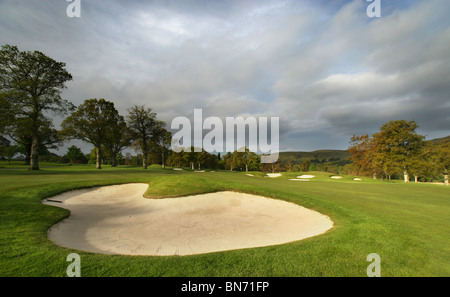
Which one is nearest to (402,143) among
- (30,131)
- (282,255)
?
(282,255)

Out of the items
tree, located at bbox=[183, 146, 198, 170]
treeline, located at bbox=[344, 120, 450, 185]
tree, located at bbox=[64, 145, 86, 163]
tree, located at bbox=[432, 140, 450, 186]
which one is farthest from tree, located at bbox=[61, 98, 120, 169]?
tree, located at bbox=[432, 140, 450, 186]

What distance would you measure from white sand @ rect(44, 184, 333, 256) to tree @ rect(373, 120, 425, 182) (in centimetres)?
4086

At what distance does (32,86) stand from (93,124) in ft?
33.1

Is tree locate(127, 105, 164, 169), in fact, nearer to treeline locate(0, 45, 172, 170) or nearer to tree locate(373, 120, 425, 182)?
treeline locate(0, 45, 172, 170)

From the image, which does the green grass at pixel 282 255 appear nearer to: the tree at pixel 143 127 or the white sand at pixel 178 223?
the white sand at pixel 178 223

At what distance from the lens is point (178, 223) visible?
8789 mm

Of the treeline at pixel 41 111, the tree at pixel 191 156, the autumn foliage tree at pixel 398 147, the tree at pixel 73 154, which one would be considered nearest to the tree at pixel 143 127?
the treeline at pixel 41 111

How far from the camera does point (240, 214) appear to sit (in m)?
10.3

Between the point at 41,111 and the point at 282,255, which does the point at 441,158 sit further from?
the point at 41,111

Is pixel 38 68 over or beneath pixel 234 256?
over

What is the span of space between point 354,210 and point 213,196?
8022 mm

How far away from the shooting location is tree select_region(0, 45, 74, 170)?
25.0 meters

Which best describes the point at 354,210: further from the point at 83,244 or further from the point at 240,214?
the point at 83,244
